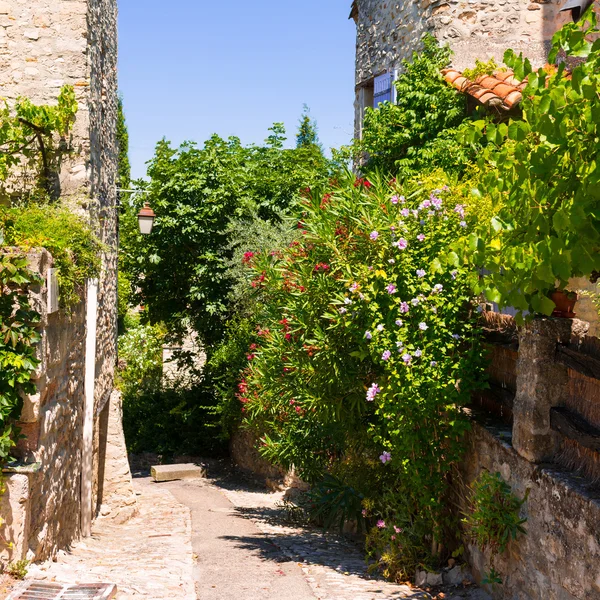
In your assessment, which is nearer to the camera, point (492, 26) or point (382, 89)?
point (492, 26)

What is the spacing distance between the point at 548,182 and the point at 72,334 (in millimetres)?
5086

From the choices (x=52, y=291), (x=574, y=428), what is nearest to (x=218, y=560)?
(x=52, y=291)

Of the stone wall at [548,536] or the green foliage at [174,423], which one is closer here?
the stone wall at [548,536]

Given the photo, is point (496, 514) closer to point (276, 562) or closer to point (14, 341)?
point (276, 562)

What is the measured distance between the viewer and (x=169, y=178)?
16.7 meters

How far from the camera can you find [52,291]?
587cm

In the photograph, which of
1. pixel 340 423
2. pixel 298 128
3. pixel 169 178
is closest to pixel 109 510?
pixel 340 423

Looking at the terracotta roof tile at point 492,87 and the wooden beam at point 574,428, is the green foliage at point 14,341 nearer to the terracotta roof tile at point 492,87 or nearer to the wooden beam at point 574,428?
the wooden beam at point 574,428

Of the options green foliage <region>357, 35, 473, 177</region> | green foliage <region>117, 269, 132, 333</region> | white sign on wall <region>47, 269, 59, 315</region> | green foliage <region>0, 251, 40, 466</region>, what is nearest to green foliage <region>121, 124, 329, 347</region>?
green foliage <region>117, 269, 132, 333</region>

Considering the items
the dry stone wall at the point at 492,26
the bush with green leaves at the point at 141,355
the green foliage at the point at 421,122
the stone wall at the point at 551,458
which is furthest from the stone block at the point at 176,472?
the stone wall at the point at 551,458

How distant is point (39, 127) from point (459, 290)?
446cm

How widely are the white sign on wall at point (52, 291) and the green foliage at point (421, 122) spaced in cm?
506

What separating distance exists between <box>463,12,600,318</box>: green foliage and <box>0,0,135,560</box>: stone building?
3.37 metres

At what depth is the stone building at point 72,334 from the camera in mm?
5500
